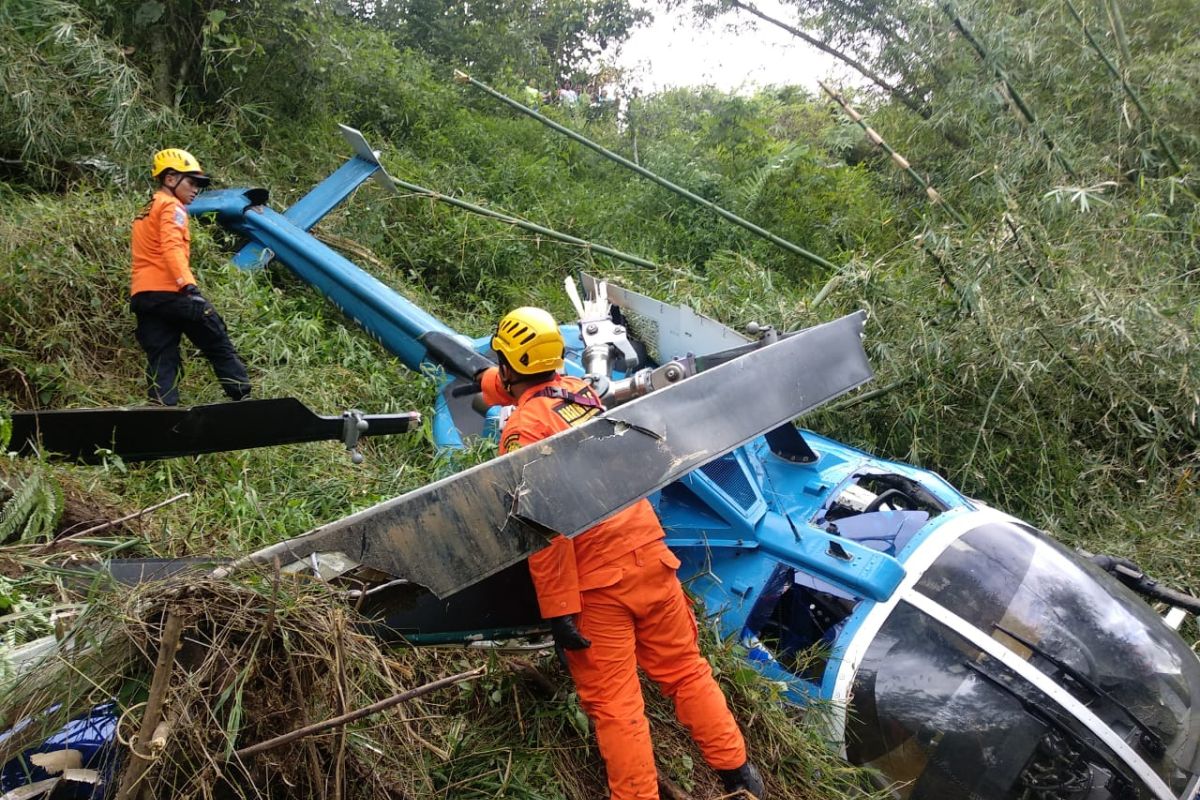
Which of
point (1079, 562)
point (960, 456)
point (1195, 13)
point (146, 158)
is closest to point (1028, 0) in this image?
point (1195, 13)

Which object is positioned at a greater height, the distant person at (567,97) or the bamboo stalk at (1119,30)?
the bamboo stalk at (1119,30)

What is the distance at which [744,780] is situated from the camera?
291 cm

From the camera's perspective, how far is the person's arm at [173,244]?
4832 mm

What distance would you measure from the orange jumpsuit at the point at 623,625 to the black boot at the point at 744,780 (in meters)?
0.04

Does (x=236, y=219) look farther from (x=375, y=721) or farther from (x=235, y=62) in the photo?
(x=375, y=721)

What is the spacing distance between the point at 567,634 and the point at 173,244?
349 centimetres

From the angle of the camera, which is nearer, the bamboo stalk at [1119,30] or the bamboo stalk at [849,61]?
the bamboo stalk at [1119,30]

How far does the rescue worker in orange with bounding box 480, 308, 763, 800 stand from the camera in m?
2.75

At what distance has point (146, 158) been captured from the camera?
6582 millimetres

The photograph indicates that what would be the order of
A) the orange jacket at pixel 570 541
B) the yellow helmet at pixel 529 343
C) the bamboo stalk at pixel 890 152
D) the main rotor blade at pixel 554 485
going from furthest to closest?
1. the bamboo stalk at pixel 890 152
2. the yellow helmet at pixel 529 343
3. the orange jacket at pixel 570 541
4. the main rotor blade at pixel 554 485

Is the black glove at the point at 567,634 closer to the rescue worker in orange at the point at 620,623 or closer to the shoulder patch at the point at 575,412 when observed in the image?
the rescue worker in orange at the point at 620,623

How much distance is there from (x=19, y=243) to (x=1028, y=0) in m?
7.68

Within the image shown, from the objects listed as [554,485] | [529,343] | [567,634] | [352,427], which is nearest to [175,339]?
[352,427]

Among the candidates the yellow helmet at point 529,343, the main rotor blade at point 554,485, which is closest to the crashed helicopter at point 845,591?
the main rotor blade at point 554,485
